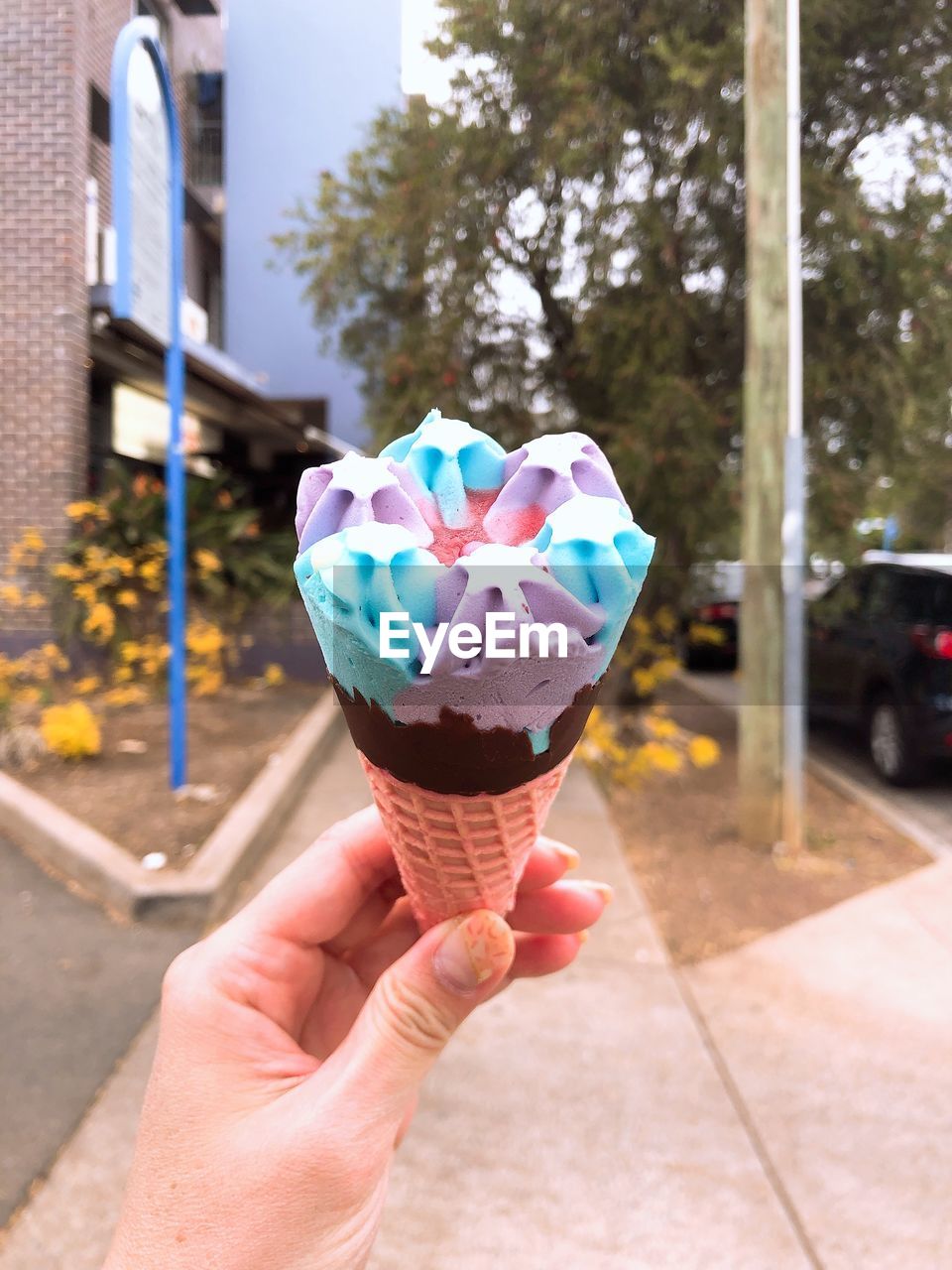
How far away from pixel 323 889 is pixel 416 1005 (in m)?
0.40

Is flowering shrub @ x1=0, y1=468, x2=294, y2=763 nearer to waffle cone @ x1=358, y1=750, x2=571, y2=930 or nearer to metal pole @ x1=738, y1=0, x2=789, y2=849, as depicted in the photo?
metal pole @ x1=738, y1=0, x2=789, y2=849

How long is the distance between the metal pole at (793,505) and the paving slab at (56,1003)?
11.0 ft

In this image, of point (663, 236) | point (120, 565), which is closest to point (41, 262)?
point (120, 565)

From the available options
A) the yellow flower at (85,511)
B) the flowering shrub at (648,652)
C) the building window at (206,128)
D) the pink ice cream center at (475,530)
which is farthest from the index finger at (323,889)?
the building window at (206,128)

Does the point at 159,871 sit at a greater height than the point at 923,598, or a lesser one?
lesser

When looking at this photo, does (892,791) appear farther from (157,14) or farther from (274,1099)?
(157,14)

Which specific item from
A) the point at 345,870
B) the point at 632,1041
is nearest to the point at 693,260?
the point at 632,1041

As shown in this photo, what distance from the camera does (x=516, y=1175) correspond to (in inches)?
97.3

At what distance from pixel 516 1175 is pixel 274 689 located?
5935 mm

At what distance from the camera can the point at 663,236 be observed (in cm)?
506

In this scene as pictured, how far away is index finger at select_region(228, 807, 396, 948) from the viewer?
1.64m

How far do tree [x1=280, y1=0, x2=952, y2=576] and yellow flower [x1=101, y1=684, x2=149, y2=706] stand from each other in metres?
2.81

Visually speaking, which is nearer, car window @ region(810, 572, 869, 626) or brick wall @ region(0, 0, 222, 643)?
car window @ region(810, 572, 869, 626)

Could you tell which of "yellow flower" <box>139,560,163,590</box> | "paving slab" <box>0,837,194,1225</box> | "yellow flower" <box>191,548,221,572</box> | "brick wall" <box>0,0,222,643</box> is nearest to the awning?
"brick wall" <box>0,0,222,643</box>
